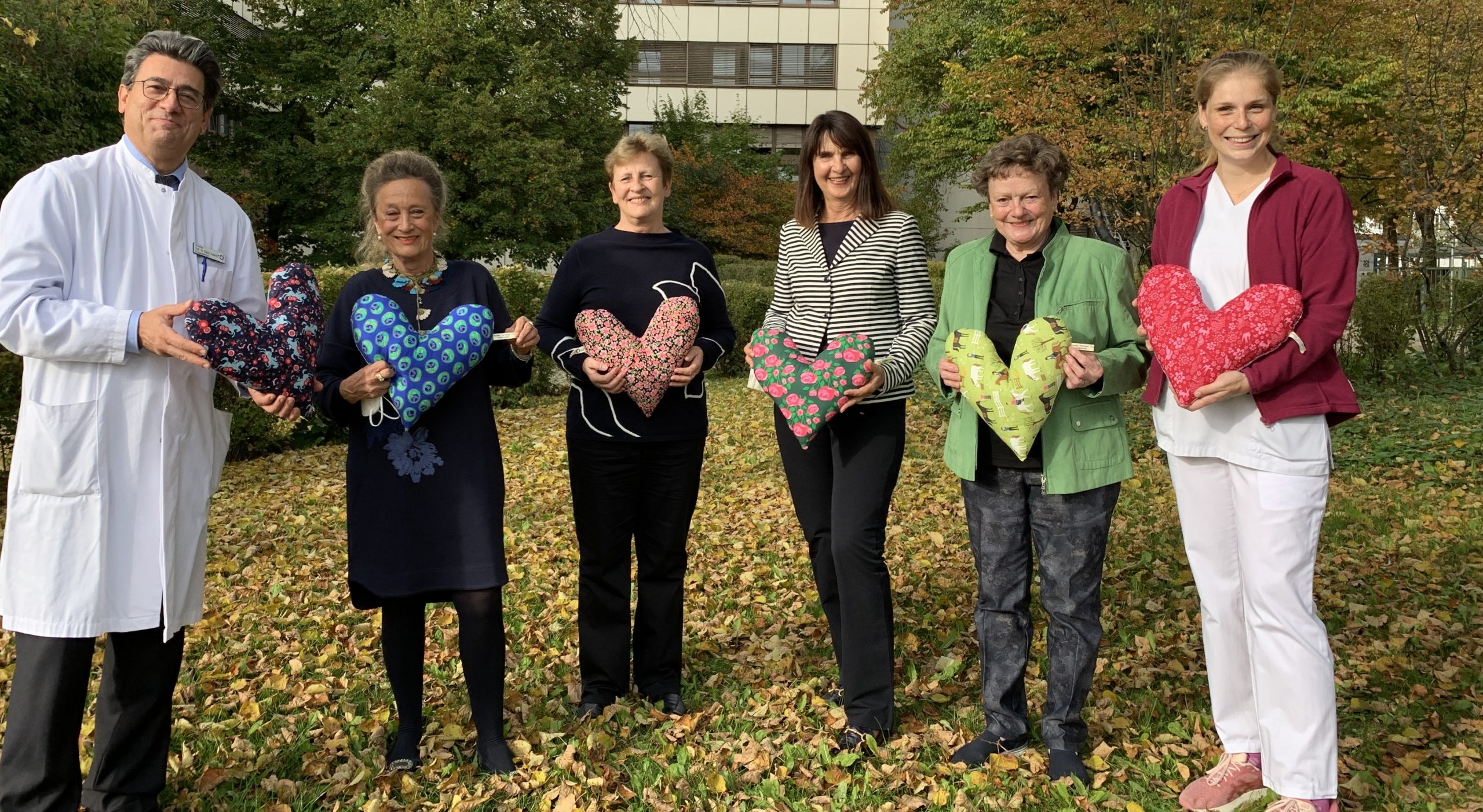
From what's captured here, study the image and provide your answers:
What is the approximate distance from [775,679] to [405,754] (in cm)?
146

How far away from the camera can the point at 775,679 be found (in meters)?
4.23

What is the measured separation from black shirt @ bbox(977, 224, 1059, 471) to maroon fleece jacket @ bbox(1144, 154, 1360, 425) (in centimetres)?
61

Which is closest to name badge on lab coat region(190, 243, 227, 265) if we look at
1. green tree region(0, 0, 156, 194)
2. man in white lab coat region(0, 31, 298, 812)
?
man in white lab coat region(0, 31, 298, 812)

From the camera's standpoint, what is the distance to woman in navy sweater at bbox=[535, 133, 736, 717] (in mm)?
3678

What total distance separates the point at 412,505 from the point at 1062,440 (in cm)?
197

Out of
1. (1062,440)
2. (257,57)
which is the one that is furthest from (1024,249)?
(257,57)

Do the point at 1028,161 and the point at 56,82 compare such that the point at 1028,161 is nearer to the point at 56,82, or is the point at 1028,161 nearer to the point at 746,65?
the point at 56,82

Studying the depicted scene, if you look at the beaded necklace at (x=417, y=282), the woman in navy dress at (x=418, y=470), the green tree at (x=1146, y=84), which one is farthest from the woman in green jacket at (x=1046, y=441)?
the green tree at (x=1146, y=84)

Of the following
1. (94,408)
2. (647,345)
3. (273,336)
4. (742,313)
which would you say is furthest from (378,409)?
(742,313)

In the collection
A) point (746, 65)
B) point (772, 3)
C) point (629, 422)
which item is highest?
point (772, 3)

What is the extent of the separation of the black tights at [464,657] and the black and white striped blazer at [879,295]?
134 centimetres

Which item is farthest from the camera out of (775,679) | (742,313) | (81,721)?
(742,313)

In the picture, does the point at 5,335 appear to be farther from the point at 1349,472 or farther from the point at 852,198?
the point at 1349,472

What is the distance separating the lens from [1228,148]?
A: 9.52 ft
